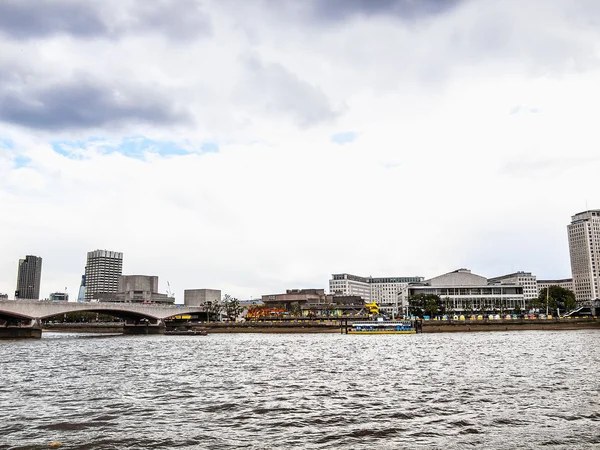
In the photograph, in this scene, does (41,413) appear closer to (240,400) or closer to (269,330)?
(240,400)

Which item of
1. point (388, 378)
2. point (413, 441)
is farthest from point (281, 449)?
point (388, 378)

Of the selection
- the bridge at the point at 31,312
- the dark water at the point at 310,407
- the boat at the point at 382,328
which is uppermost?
→ the bridge at the point at 31,312

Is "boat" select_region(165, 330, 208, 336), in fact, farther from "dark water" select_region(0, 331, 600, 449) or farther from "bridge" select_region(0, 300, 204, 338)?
"dark water" select_region(0, 331, 600, 449)

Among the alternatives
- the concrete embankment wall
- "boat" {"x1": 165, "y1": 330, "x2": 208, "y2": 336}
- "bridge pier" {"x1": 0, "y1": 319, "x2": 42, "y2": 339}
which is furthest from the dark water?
"boat" {"x1": 165, "y1": 330, "x2": 208, "y2": 336}

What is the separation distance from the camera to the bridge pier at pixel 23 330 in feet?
479

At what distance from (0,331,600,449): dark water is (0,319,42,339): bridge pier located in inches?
3991

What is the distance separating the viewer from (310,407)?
101 feet

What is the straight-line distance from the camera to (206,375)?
161 feet

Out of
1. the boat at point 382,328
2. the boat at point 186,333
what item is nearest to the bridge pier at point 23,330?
the boat at point 186,333

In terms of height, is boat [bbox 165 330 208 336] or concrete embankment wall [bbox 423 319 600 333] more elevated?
concrete embankment wall [bbox 423 319 600 333]

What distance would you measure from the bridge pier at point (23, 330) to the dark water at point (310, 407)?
333ft

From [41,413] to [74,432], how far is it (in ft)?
21.8

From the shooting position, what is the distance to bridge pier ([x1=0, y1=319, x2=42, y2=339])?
479 feet

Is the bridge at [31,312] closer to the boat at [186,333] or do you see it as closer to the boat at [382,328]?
the boat at [186,333]
